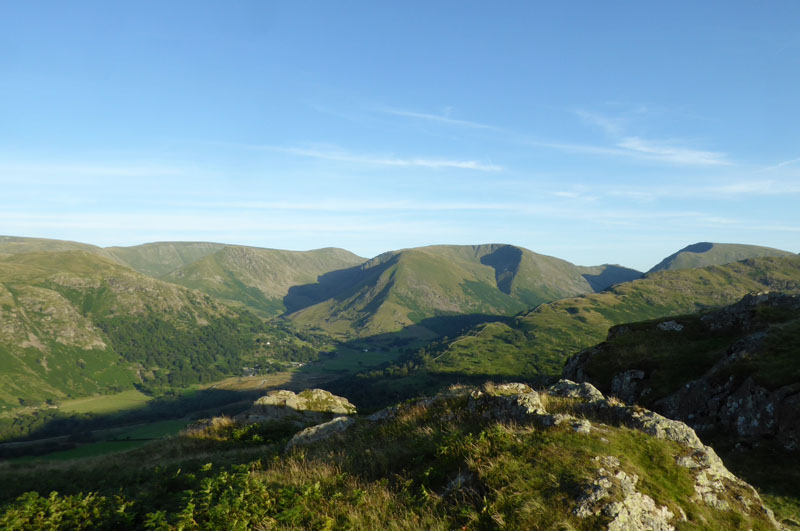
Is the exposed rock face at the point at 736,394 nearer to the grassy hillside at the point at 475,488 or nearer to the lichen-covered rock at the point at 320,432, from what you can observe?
the grassy hillside at the point at 475,488

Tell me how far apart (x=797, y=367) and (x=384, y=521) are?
24.9 m

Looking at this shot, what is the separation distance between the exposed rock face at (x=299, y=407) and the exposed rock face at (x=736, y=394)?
2425 centimetres

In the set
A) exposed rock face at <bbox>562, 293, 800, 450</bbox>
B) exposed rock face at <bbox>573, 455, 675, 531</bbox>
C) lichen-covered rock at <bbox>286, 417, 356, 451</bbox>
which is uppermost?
exposed rock face at <bbox>573, 455, 675, 531</bbox>

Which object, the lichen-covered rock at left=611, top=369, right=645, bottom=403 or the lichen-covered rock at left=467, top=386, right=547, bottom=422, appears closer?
the lichen-covered rock at left=467, top=386, right=547, bottom=422

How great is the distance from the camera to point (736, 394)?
21.2m

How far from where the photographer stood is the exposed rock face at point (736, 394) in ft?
61.3

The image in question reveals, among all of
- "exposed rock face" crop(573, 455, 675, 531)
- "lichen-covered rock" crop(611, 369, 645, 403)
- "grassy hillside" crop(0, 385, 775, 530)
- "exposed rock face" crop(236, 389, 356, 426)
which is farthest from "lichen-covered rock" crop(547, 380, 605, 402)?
"exposed rock face" crop(236, 389, 356, 426)

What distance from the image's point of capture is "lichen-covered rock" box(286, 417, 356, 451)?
1948 centimetres

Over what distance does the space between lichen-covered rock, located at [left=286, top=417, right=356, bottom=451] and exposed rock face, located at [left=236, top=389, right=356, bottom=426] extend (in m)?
13.2

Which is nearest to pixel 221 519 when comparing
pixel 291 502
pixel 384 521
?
pixel 291 502

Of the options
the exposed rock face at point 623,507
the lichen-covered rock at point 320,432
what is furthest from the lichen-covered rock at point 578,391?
the lichen-covered rock at point 320,432

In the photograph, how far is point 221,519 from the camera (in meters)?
8.86

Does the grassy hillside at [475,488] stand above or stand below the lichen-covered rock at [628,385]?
above

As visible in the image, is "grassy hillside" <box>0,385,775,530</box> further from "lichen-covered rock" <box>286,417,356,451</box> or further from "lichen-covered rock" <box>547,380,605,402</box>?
"lichen-covered rock" <box>286,417,356,451</box>
